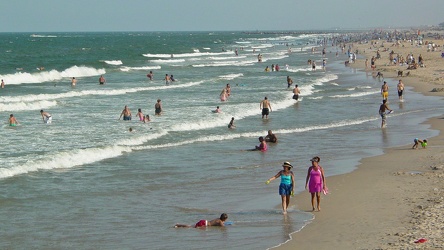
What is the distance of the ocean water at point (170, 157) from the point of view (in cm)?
1208

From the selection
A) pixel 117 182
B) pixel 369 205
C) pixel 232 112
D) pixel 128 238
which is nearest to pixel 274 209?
pixel 369 205

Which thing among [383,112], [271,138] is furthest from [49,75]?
[271,138]

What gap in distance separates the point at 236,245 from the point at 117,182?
19.7 feet

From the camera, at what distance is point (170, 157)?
1977 cm

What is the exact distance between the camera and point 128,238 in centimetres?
1152

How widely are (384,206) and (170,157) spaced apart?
828 centimetres

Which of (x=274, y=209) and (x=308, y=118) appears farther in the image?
(x=308, y=118)

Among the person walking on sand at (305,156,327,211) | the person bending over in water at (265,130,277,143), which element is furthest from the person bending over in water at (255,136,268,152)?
the person walking on sand at (305,156,327,211)

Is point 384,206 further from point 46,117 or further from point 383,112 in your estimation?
point 46,117

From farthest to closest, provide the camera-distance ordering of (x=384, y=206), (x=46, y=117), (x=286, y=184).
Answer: (x=46, y=117), (x=384, y=206), (x=286, y=184)

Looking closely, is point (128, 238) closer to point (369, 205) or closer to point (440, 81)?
point (369, 205)

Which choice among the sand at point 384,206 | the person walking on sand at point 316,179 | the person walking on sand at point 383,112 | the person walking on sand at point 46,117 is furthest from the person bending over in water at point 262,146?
the person walking on sand at point 46,117

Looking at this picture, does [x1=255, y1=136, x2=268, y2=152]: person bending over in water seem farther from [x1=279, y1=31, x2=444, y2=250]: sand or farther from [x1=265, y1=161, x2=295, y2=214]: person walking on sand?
[x1=265, y1=161, x2=295, y2=214]: person walking on sand

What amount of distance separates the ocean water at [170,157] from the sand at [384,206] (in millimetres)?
578
